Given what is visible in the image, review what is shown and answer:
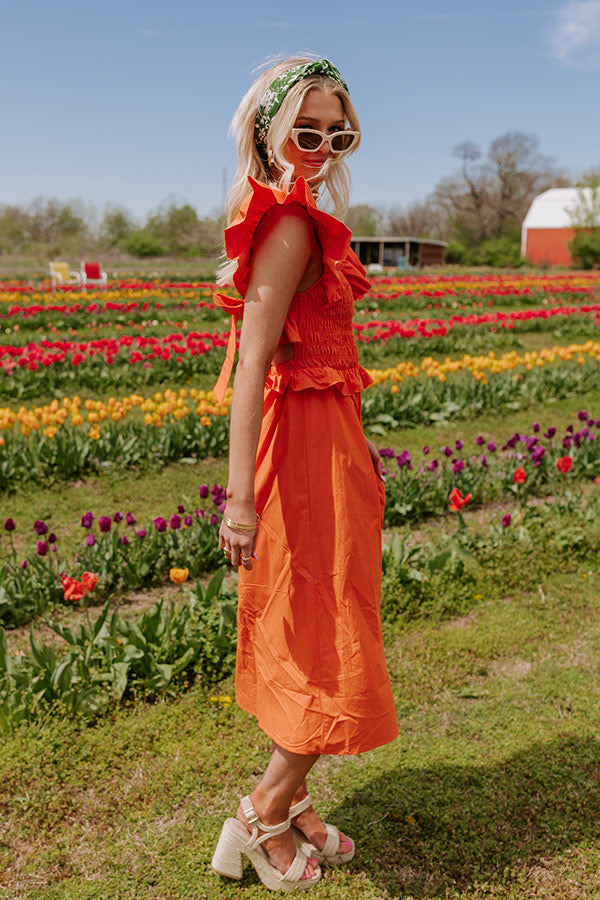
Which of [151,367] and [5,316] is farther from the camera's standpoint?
[5,316]

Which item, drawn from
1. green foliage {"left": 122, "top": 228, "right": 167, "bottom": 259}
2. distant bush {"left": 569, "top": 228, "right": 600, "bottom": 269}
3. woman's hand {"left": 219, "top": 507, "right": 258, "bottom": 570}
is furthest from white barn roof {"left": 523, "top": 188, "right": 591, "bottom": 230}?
woman's hand {"left": 219, "top": 507, "right": 258, "bottom": 570}

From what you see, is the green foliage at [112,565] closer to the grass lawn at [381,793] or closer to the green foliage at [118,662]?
the green foliage at [118,662]

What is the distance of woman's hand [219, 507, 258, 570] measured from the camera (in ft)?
6.13

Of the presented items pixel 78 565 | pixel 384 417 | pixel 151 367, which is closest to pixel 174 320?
pixel 151 367

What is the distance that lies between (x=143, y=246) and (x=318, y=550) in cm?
5814

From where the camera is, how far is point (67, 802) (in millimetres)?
2617

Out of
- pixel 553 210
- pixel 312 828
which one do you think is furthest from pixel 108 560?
pixel 553 210

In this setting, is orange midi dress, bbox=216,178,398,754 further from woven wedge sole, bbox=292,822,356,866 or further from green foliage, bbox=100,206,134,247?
green foliage, bbox=100,206,134,247

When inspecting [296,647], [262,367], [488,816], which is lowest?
[488,816]

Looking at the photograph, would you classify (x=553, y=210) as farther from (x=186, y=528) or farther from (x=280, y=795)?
(x=280, y=795)

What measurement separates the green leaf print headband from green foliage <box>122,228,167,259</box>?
188 ft

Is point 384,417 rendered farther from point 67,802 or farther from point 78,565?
point 67,802

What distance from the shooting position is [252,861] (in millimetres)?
2299

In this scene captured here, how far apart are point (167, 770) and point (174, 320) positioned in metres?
13.6
